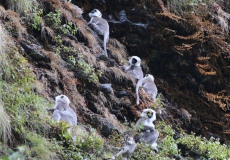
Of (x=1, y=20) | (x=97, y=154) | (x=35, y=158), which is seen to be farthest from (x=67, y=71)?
(x=35, y=158)

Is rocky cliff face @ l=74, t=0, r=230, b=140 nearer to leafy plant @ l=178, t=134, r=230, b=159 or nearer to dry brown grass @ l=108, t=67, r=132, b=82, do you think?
leafy plant @ l=178, t=134, r=230, b=159

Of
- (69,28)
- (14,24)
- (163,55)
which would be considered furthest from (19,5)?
(163,55)

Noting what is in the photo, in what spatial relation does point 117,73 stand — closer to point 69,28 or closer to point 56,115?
Result: point 69,28

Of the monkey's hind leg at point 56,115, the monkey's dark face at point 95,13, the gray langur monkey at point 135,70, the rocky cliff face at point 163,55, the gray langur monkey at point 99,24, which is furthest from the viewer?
the monkey's dark face at point 95,13

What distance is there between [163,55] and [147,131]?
3263mm

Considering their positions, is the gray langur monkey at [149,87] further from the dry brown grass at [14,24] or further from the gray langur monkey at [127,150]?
the gray langur monkey at [127,150]

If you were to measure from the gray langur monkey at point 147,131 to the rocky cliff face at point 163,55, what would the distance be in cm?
39

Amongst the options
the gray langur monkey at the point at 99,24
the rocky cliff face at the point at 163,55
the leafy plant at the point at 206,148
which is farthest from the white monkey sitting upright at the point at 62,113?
the gray langur monkey at the point at 99,24

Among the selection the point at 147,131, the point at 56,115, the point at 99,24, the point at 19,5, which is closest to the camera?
the point at 56,115

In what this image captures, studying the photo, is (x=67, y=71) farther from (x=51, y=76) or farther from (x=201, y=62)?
(x=201, y=62)

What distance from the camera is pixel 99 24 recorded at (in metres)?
11.4

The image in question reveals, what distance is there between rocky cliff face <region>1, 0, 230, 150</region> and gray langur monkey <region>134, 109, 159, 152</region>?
1.28ft

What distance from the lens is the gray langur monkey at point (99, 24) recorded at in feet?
37.1

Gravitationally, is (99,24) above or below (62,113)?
below
